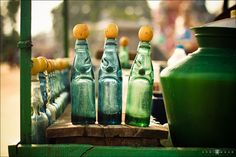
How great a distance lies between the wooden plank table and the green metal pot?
0.34 feet

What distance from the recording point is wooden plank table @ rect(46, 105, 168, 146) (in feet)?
Answer: 4.87

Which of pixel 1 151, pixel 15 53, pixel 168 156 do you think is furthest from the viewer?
pixel 15 53

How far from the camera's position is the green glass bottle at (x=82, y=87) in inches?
61.4

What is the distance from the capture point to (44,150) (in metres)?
1.42

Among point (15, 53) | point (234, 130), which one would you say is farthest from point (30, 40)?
point (15, 53)

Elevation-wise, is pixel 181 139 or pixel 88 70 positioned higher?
pixel 88 70

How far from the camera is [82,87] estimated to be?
1562 millimetres

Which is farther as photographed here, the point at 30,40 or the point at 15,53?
the point at 15,53

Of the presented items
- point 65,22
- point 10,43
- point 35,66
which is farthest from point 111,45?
point 10,43

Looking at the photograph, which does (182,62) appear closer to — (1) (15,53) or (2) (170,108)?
(2) (170,108)

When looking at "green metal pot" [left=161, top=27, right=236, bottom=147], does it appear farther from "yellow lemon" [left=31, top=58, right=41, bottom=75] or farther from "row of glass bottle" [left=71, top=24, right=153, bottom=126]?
"yellow lemon" [left=31, top=58, right=41, bottom=75]

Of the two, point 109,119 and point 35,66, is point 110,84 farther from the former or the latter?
point 35,66

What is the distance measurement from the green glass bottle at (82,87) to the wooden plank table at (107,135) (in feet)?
0.22

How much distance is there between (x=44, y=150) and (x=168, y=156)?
413mm
